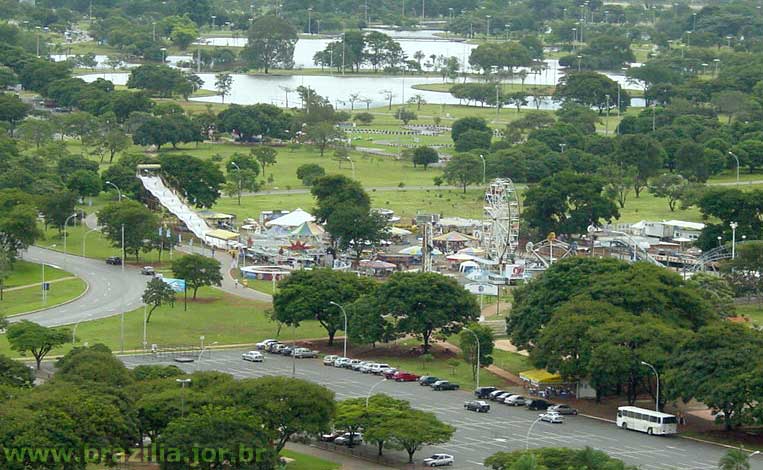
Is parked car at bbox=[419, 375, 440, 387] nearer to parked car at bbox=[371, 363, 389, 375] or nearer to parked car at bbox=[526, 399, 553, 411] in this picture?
parked car at bbox=[371, 363, 389, 375]

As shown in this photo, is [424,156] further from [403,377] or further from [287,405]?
[287,405]

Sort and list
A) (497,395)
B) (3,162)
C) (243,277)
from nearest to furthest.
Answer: (497,395) < (243,277) < (3,162)

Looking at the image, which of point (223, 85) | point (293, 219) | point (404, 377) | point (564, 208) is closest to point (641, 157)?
point (564, 208)

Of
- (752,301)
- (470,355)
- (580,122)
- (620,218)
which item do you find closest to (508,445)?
(470,355)

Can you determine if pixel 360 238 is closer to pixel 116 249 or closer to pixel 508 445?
pixel 116 249

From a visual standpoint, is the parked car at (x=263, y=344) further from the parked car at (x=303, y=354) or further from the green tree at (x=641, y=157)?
the green tree at (x=641, y=157)

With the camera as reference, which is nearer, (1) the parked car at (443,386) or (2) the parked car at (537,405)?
(2) the parked car at (537,405)

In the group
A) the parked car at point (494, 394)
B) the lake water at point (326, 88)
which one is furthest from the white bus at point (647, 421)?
the lake water at point (326, 88)
